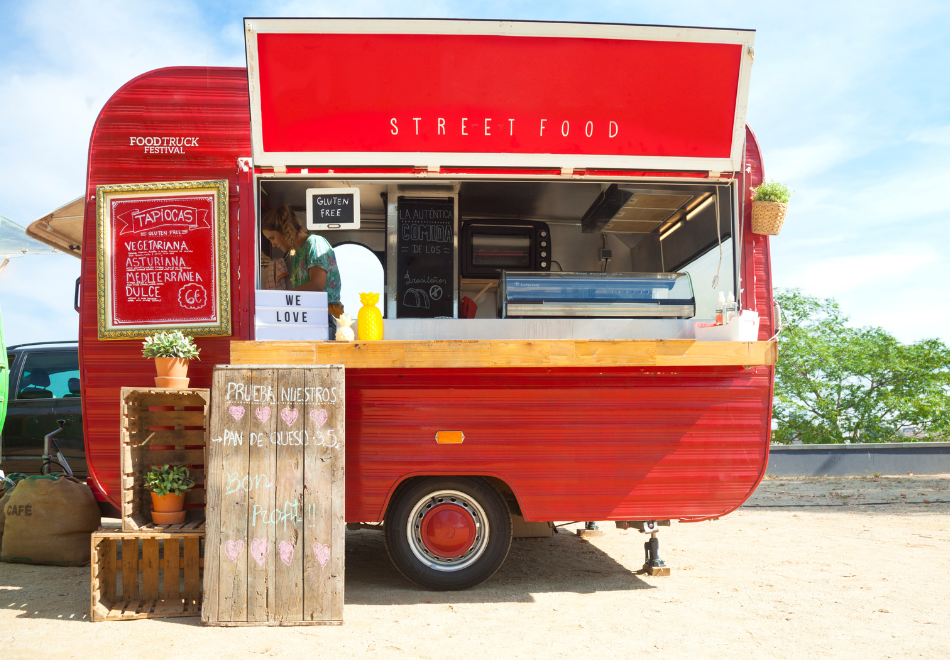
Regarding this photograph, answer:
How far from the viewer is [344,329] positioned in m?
3.91

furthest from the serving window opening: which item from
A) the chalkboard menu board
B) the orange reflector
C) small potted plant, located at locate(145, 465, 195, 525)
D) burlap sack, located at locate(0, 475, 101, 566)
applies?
burlap sack, located at locate(0, 475, 101, 566)

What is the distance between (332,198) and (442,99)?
926 millimetres

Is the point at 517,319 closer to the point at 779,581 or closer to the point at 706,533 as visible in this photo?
the point at 779,581

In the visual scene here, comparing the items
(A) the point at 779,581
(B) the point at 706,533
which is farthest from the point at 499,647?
(B) the point at 706,533

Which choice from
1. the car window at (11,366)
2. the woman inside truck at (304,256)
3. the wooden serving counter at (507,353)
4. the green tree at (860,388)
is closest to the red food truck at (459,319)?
the wooden serving counter at (507,353)

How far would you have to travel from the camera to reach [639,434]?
4.09 meters

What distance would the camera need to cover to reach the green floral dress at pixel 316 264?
4.14m

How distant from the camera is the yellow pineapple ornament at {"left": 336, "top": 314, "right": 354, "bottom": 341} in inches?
153

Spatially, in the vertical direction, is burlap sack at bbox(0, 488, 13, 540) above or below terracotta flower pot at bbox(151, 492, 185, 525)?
below

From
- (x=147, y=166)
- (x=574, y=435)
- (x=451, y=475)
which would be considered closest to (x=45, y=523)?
(x=147, y=166)

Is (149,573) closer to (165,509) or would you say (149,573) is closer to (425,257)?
(165,509)

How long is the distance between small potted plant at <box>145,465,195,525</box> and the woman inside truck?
136 centimetres

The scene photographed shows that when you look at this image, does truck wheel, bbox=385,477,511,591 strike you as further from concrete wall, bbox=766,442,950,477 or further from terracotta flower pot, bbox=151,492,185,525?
concrete wall, bbox=766,442,950,477

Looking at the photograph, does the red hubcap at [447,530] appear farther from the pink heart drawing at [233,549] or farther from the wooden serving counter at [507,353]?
the pink heart drawing at [233,549]
